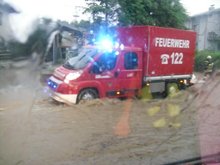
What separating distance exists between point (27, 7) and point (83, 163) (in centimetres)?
183

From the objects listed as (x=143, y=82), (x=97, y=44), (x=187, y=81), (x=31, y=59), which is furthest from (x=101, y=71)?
(x=31, y=59)

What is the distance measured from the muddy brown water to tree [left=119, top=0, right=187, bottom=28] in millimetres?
1551

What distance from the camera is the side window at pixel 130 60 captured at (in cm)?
873

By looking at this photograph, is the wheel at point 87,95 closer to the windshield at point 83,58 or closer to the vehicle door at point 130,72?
the windshield at point 83,58

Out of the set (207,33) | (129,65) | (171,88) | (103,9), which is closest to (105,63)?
(129,65)

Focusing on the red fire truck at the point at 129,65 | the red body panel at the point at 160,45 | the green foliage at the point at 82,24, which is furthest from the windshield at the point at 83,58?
the green foliage at the point at 82,24

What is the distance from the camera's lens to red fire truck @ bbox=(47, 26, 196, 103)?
319 inches

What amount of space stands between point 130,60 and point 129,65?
0.37ft

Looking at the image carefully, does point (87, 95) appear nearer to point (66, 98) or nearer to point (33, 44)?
point (66, 98)

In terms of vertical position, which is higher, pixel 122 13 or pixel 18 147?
pixel 122 13

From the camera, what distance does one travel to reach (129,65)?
8.85 meters

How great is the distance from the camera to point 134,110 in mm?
7160

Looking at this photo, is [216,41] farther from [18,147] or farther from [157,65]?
[18,147]

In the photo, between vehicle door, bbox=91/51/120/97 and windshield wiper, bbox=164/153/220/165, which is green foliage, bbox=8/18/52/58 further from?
vehicle door, bbox=91/51/120/97
